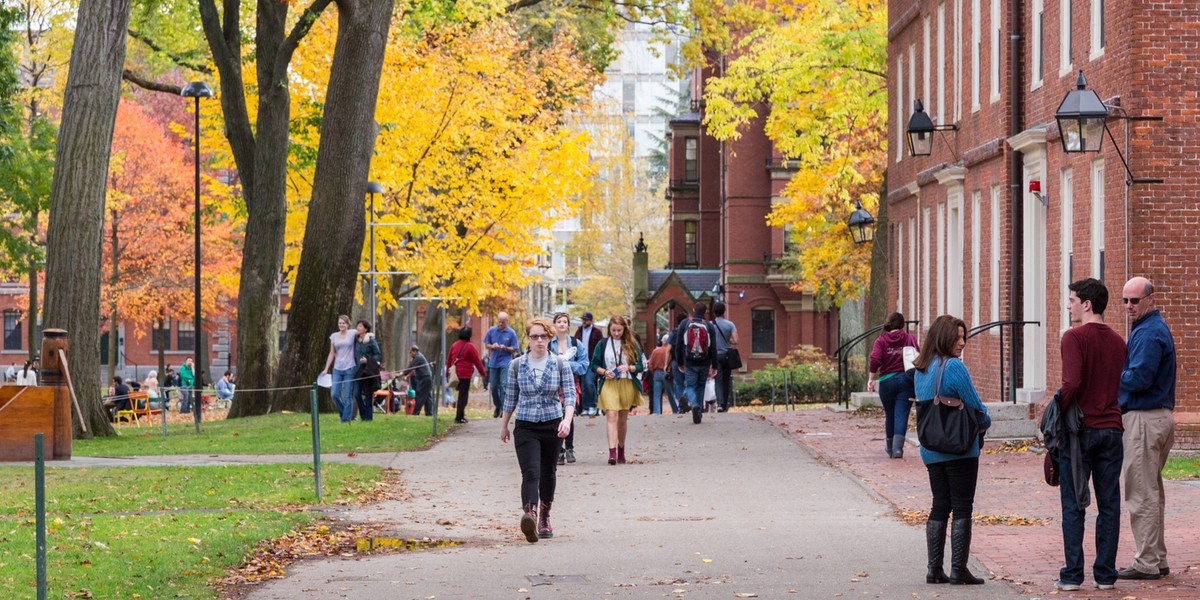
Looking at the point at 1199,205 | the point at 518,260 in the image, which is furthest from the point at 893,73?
the point at 1199,205

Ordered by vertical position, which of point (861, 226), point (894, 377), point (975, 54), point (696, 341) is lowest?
point (894, 377)

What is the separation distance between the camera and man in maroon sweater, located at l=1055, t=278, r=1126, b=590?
9.88 m

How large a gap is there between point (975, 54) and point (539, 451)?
50.7 ft

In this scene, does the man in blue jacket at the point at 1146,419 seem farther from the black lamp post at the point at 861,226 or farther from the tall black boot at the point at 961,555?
the black lamp post at the point at 861,226

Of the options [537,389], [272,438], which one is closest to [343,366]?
[272,438]

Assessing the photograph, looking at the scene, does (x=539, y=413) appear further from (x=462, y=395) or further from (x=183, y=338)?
(x=183, y=338)

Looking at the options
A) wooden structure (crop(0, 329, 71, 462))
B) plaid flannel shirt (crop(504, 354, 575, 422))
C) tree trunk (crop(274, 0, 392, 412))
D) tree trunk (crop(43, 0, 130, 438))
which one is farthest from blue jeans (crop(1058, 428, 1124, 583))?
tree trunk (crop(274, 0, 392, 412))

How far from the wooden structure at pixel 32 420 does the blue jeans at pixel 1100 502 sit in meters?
13.0

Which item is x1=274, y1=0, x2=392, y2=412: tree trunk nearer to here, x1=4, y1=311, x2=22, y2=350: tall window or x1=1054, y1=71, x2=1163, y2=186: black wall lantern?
x1=1054, y1=71, x2=1163, y2=186: black wall lantern

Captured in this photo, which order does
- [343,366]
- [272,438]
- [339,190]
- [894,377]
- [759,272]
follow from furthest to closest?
[759,272]
[339,190]
[343,366]
[272,438]
[894,377]

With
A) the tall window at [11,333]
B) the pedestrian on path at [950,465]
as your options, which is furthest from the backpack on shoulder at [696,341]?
the tall window at [11,333]

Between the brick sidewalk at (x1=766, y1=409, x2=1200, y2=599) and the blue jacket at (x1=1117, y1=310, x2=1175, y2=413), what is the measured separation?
1.05m

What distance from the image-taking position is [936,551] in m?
10.3

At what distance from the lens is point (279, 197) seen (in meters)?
29.0
